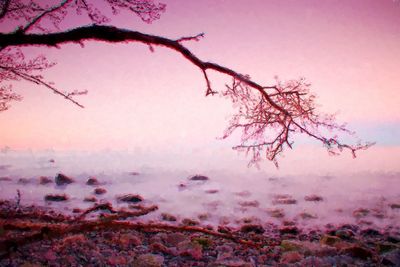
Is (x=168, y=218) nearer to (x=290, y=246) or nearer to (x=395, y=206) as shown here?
(x=290, y=246)

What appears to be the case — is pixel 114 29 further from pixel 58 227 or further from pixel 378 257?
pixel 378 257

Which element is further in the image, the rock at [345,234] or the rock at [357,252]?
the rock at [345,234]

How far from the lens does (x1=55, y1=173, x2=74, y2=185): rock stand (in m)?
34.6

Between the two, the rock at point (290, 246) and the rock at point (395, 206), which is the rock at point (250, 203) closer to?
the rock at point (395, 206)

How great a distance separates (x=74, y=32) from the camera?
5.54m

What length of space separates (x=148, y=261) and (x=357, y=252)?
672 cm

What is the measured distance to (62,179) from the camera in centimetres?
3516

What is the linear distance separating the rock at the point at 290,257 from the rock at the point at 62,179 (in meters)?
30.8

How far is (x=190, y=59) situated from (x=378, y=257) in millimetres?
8979

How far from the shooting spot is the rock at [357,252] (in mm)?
9548

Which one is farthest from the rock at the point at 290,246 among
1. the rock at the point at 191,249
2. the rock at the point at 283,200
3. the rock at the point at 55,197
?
the rock at the point at 55,197

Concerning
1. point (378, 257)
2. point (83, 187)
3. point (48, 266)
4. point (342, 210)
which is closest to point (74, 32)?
point (48, 266)

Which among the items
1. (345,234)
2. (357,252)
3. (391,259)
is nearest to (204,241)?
(357,252)

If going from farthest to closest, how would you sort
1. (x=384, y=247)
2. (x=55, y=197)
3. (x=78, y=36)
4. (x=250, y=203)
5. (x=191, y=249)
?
(x=250, y=203), (x=55, y=197), (x=384, y=247), (x=191, y=249), (x=78, y=36)
